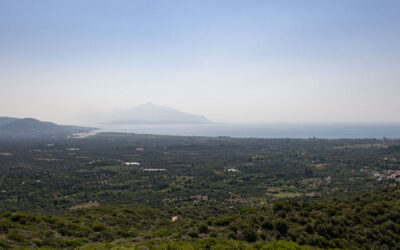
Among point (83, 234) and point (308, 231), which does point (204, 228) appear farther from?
point (83, 234)

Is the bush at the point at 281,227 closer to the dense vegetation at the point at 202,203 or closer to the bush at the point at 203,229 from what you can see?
the dense vegetation at the point at 202,203

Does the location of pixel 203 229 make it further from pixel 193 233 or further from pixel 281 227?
pixel 281 227

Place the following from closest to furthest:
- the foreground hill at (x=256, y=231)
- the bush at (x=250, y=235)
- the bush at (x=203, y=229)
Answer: the foreground hill at (x=256, y=231)
the bush at (x=250, y=235)
the bush at (x=203, y=229)

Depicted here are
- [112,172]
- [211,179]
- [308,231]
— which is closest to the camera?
[308,231]

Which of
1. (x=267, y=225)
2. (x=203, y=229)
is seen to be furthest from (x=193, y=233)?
(x=267, y=225)

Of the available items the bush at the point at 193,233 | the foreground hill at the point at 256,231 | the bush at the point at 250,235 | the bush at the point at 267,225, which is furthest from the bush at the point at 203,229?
the bush at the point at 267,225

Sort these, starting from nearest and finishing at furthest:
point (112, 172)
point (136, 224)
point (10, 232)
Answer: point (10, 232), point (136, 224), point (112, 172)

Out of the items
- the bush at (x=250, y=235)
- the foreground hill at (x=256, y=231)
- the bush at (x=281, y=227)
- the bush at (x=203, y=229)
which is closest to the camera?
the foreground hill at (x=256, y=231)

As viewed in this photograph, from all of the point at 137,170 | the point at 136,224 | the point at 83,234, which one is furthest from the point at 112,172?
the point at 83,234
